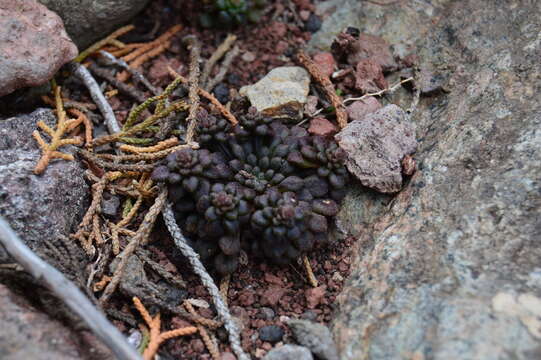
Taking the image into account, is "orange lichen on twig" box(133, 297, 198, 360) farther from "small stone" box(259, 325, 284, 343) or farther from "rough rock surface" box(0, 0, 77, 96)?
"rough rock surface" box(0, 0, 77, 96)

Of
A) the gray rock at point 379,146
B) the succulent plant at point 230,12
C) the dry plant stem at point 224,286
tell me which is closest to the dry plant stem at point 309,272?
the dry plant stem at point 224,286

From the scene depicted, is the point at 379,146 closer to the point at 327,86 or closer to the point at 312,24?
the point at 327,86

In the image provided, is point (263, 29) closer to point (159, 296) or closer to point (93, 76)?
point (93, 76)

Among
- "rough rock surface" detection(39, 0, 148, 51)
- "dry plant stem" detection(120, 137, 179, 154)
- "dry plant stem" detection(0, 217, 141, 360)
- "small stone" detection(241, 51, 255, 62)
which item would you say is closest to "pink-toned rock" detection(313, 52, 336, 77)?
"small stone" detection(241, 51, 255, 62)

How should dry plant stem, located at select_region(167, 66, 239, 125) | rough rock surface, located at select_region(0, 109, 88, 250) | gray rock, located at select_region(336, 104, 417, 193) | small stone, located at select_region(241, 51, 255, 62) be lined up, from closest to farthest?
rough rock surface, located at select_region(0, 109, 88, 250), gray rock, located at select_region(336, 104, 417, 193), dry plant stem, located at select_region(167, 66, 239, 125), small stone, located at select_region(241, 51, 255, 62)

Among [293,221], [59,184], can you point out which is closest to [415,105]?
[293,221]

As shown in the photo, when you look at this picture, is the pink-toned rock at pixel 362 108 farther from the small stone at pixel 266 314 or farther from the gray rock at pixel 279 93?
the small stone at pixel 266 314
